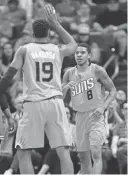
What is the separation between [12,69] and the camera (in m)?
7.35

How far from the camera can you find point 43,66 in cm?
743

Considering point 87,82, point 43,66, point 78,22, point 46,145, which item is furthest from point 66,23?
point 43,66

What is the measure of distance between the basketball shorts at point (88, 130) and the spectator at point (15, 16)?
723 cm

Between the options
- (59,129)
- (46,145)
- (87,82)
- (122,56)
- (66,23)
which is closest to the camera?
(59,129)

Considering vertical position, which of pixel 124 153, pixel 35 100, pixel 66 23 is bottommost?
pixel 124 153

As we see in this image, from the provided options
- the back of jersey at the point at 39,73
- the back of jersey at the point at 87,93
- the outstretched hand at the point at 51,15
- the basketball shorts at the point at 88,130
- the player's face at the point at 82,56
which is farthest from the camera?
the player's face at the point at 82,56

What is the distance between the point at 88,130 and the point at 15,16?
345 inches

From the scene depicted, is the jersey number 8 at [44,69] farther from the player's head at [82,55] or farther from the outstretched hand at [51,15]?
the player's head at [82,55]

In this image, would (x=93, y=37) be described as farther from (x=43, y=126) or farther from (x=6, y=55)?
(x=43, y=126)

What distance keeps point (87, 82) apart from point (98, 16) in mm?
7120

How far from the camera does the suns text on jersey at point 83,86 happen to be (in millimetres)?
9133

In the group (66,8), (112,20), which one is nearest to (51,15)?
(112,20)

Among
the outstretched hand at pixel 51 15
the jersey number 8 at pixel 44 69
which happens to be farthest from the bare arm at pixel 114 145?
the outstretched hand at pixel 51 15

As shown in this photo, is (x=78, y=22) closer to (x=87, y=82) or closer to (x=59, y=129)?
(x=87, y=82)
